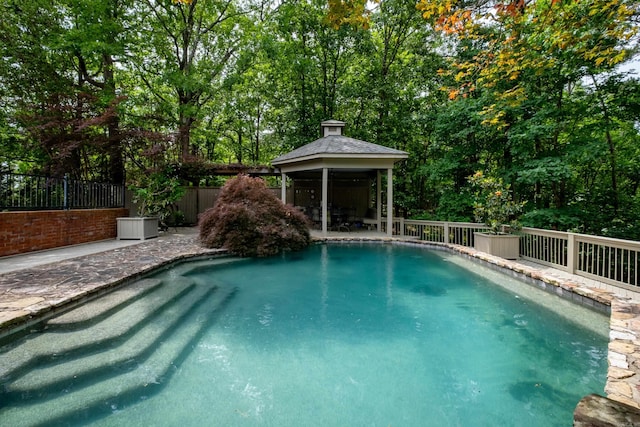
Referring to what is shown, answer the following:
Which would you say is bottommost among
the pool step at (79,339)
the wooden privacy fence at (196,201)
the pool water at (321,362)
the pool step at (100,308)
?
the pool water at (321,362)

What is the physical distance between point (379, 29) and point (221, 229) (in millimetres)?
13353

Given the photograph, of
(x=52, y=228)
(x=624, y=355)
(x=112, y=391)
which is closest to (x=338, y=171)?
(x=52, y=228)

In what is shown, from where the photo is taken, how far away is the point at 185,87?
1273 cm

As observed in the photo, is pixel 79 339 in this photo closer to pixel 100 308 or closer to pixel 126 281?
pixel 100 308

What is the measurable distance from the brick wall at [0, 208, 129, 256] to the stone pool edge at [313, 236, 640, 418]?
29.1 ft

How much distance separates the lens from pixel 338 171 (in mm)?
13375

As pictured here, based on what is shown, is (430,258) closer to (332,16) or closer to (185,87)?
(332,16)

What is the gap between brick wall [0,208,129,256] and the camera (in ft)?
20.0

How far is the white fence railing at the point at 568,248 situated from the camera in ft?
15.3

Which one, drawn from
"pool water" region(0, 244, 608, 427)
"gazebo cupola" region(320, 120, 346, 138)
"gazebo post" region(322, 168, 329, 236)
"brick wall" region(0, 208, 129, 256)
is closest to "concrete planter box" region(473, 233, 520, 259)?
"pool water" region(0, 244, 608, 427)

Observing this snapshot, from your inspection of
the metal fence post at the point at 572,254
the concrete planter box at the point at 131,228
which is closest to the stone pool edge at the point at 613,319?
the metal fence post at the point at 572,254

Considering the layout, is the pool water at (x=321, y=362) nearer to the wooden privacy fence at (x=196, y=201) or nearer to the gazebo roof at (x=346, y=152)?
the gazebo roof at (x=346, y=152)

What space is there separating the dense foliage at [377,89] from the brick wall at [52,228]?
98.3 inches

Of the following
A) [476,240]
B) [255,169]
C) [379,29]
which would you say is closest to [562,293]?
[476,240]
